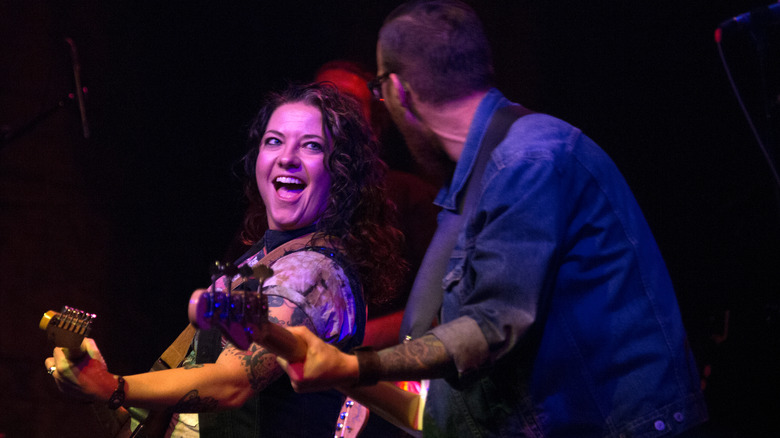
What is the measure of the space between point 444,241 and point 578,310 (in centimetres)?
41

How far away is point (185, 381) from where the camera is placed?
174 cm

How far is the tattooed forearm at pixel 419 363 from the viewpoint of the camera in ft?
4.08

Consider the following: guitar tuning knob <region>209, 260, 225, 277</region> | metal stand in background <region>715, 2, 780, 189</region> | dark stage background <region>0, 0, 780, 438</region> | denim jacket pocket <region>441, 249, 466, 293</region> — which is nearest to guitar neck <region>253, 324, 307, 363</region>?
guitar tuning knob <region>209, 260, 225, 277</region>

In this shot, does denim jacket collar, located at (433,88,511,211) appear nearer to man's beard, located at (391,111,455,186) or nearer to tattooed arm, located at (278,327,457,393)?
man's beard, located at (391,111,455,186)

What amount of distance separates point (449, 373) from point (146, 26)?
3549 mm

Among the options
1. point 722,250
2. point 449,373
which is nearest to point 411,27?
point 449,373

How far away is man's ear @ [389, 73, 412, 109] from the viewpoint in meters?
1.71

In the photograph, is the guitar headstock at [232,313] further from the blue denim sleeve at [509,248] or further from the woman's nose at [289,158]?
the woman's nose at [289,158]

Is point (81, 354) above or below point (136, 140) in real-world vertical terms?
below

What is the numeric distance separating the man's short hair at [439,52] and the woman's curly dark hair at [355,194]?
30.2 inches

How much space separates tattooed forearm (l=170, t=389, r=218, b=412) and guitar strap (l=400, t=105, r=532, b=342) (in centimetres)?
58

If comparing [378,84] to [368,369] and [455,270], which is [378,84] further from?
[368,369]

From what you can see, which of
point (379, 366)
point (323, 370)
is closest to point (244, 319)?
point (323, 370)

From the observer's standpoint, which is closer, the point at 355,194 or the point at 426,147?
the point at 426,147
